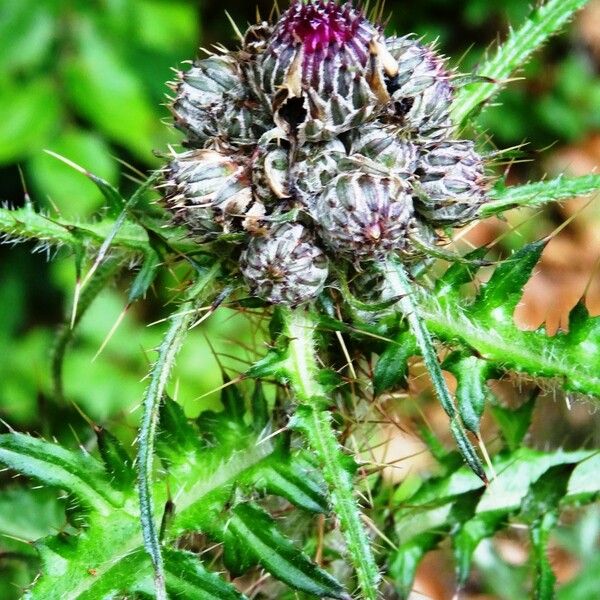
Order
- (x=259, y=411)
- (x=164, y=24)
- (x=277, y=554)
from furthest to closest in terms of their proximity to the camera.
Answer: (x=164, y=24) < (x=259, y=411) < (x=277, y=554)

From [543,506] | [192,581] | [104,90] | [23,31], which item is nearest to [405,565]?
[543,506]

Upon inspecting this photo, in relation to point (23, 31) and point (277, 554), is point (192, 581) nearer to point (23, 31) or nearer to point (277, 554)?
point (277, 554)

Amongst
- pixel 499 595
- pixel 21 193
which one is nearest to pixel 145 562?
pixel 499 595

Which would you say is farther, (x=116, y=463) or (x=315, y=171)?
Result: (x=116, y=463)

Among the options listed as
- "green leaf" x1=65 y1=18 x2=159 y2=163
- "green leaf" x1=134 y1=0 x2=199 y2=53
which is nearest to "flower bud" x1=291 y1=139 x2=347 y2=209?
"green leaf" x1=65 y1=18 x2=159 y2=163

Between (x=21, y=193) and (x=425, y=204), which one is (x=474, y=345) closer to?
(x=425, y=204)

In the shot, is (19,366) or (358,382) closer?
(358,382)
